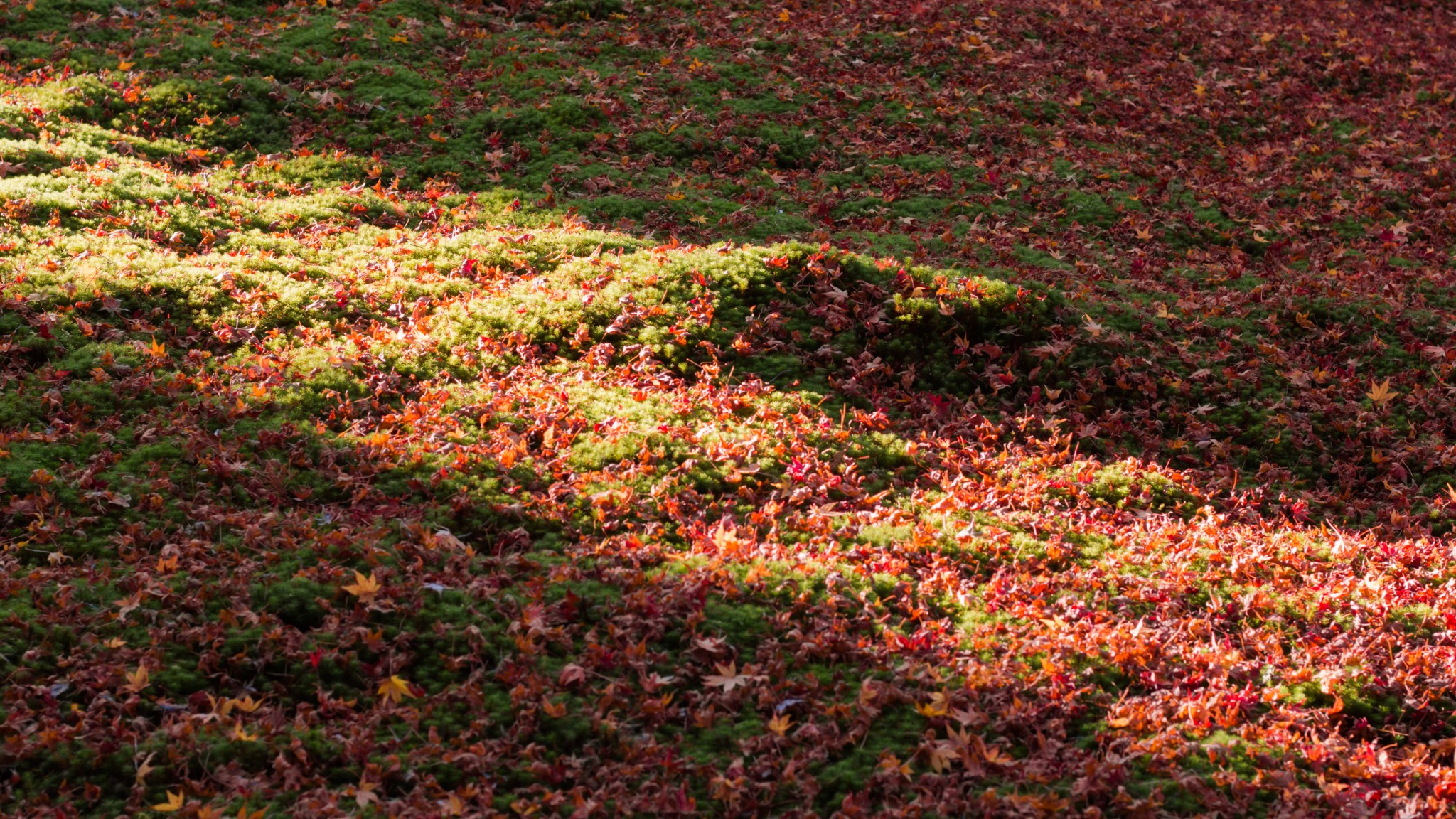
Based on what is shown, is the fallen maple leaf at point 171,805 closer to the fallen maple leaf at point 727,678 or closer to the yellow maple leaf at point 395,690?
the yellow maple leaf at point 395,690

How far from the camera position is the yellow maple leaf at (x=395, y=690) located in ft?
14.4

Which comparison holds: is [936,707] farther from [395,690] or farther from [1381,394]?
[1381,394]

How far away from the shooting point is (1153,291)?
8812mm

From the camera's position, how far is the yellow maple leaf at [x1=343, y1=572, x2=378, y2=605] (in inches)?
188

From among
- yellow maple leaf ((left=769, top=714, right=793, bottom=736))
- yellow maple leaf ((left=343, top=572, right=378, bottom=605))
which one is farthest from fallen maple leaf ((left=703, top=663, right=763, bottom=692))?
yellow maple leaf ((left=343, top=572, right=378, bottom=605))

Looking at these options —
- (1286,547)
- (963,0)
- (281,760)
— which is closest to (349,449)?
(281,760)

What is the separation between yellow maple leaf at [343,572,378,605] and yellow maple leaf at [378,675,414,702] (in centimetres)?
52

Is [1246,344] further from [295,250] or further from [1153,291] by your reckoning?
[295,250]

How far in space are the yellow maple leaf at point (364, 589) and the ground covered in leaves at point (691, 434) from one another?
0.02 m

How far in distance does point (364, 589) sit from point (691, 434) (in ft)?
7.68

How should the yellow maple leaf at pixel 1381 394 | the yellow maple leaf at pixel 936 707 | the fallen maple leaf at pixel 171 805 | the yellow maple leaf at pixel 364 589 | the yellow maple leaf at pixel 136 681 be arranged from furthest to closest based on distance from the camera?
the yellow maple leaf at pixel 1381 394 < the yellow maple leaf at pixel 364 589 < the yellow maple leaf at pixel 936 707 < the yellow maple leaf at pixel 136 681 < the fallen maple leaf at pixel 171 805

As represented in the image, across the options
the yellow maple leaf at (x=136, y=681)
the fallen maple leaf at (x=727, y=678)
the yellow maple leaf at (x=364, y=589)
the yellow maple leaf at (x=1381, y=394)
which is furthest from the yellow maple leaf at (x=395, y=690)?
the yellow maple leaf at (x=1381, y=394)

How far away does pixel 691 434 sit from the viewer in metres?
6.50

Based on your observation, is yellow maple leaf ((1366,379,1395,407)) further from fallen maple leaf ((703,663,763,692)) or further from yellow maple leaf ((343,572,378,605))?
yellow maple leaf ((343,572,378,605))
